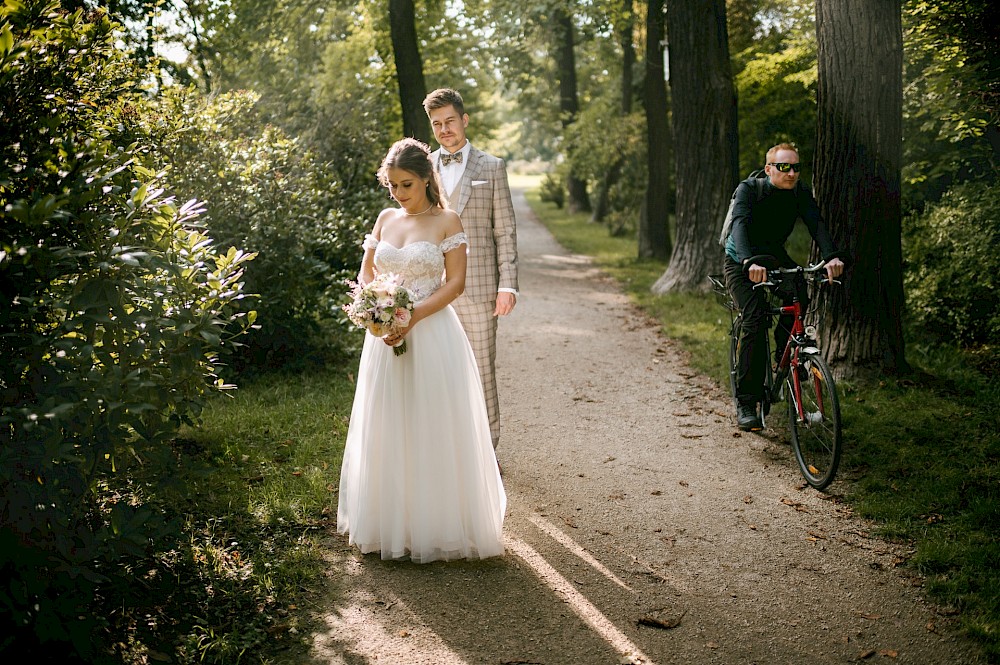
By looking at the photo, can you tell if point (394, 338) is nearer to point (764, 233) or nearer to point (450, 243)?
point (450, 243)

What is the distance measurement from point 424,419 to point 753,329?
3.01 meters

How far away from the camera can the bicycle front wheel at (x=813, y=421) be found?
5668 mm

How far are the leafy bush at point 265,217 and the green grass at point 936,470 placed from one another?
4.25 meters

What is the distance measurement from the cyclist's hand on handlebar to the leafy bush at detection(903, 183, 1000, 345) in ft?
11.8

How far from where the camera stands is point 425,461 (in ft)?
15.3

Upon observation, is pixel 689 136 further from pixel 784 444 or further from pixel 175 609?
pixel 175 609

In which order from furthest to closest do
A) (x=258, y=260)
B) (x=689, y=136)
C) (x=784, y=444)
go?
(x=689, y=136)
(x=258, y=260)
(x=784, y=444)

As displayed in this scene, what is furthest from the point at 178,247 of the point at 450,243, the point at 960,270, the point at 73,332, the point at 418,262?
the point at 960,270

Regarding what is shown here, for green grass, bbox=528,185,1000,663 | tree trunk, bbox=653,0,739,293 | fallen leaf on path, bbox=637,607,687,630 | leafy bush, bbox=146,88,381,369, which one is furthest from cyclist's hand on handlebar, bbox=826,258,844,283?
tree trunk, bbox=653,0,739,293

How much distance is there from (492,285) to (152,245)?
233cm

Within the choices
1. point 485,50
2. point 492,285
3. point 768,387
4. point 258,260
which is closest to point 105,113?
point 492,285

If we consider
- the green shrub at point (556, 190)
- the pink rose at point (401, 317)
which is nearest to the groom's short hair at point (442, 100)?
the pink rose at point (401, 317)

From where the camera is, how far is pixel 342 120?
44.7ft

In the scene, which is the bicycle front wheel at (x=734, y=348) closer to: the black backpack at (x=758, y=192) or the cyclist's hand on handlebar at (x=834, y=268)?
the black backpack at (x=758, y=192)
